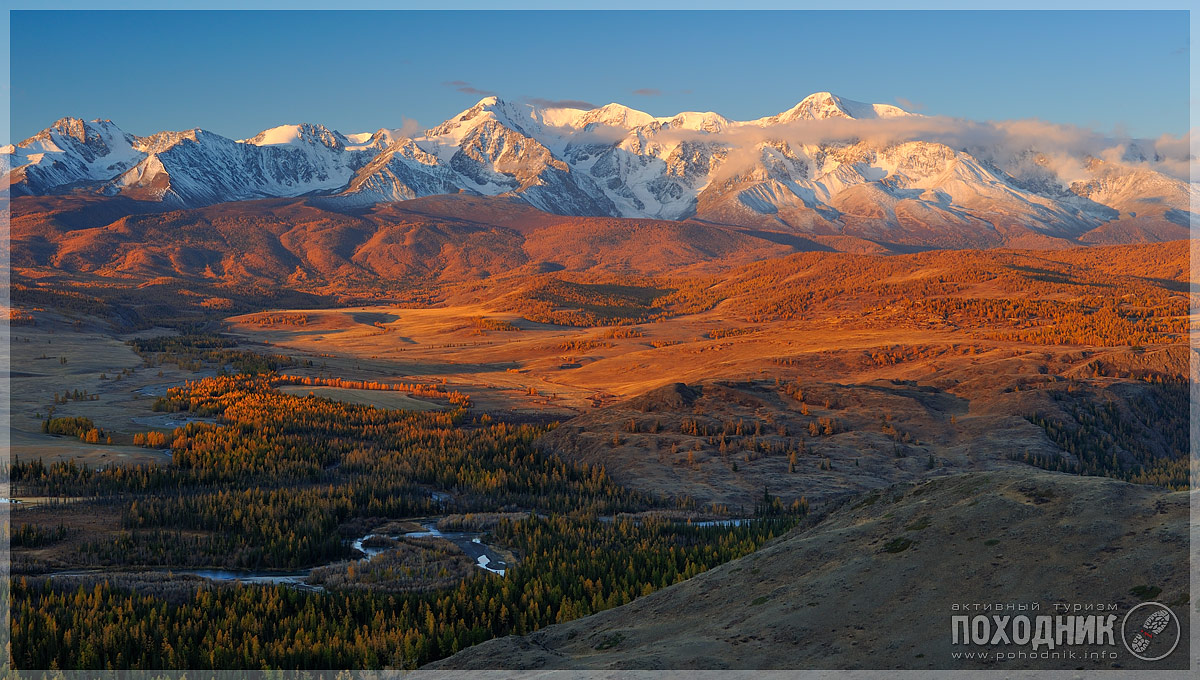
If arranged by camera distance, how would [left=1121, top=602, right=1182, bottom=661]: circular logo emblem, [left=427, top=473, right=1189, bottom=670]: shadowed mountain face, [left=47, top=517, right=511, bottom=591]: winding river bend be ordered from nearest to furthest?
1. [left=1121, top=602, right=1182, bottom=661]: circular logo emblem
2. [left=427, top=473, right=1189, bottom=670]: shadowed mountain face
3. [left=47, top=517, right=511, bottom=591]: winding river bend

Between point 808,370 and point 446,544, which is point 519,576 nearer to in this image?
point 446,544

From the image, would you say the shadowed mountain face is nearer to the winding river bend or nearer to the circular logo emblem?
the circular logo emblem

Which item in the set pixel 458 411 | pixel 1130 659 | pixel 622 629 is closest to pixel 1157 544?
pixel 1130 659

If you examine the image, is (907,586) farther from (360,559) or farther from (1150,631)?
(360,559)

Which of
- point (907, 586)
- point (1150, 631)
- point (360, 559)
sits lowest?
point (360, 559)

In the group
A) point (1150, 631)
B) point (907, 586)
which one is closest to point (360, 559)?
point (907, 586)

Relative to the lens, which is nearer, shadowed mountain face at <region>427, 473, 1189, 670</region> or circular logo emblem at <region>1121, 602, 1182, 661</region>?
circular logo emblem at <region>1121, 602, 1182, 661</region>

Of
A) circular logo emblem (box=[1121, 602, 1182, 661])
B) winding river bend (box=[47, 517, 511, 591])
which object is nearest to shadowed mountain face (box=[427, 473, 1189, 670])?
circular logo emblem (box=[1121, 602, 1182, 661])
